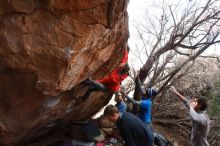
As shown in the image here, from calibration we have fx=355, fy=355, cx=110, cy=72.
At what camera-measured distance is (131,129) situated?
19.5ft

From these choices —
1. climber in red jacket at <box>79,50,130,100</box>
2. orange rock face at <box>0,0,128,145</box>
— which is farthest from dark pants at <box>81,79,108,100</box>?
orange rock face at <box>0,0,128,145</box>

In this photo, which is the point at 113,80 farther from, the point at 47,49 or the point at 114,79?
the point at 47,49

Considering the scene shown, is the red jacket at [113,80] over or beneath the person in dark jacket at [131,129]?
over

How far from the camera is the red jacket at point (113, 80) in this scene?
704cm

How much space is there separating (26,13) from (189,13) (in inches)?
357

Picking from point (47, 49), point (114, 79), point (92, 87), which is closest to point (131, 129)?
point (114, 79)

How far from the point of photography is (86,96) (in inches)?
299

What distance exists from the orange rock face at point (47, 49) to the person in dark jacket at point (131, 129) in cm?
88

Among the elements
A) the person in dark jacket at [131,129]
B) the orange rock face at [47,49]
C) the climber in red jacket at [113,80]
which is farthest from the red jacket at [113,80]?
the person in dark jacket at [131,129]

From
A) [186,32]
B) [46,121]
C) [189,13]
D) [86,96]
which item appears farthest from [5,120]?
[189,13]

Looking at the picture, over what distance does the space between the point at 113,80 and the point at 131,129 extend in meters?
1.42

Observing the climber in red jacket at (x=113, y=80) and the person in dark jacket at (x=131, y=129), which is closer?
the person in dark jacket at (x=131, y=129)

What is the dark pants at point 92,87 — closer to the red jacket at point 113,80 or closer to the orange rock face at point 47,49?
the red jacket at point 113,80

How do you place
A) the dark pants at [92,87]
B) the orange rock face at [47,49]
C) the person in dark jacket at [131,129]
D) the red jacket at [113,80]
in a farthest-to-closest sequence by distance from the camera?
1. the red jacket at [113,80]
2. the dark pants at [92,87]
3. the person in dark jacket at [131,129]
4. the orange rock face at [47,49]
